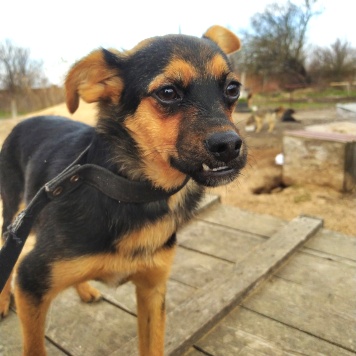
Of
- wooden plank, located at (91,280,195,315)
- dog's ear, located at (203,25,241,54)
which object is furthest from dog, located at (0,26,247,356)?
wooden plank, located at (91,280,195,315)

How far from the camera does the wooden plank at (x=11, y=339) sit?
7.47ft

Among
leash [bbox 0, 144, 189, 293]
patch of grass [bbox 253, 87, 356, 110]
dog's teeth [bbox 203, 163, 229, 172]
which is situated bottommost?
patch of grass [bbox 253, 87, 356, 110]

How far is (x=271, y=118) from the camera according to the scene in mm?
13516

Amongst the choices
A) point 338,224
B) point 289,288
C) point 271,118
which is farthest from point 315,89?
point 289,288

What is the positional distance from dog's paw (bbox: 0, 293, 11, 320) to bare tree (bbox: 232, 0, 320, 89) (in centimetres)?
2536

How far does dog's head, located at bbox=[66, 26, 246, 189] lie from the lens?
163 centimetres

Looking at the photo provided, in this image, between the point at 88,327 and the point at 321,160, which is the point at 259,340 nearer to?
the point at 88,327

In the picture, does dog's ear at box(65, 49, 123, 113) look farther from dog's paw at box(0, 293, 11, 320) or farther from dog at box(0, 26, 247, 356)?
dog's paw at box(0, 293, 11, 320)

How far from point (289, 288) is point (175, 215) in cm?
129

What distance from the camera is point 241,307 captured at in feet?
8.52

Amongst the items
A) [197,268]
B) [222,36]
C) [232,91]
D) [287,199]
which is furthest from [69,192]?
[287,199]

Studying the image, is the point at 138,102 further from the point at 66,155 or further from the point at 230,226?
the point at 230,226

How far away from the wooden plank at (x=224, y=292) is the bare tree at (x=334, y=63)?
65.6ft

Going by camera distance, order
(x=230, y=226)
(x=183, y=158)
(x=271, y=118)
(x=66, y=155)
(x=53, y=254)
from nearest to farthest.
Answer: (x=183, y=158) → (x=53, y=254) → (x=66, y=155) → (x=230, y=226) → (x=271, y=118)
